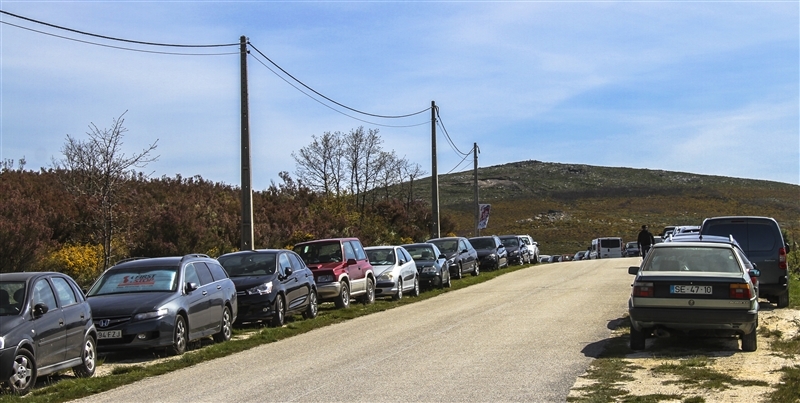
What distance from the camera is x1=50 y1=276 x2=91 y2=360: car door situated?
40.8 ft

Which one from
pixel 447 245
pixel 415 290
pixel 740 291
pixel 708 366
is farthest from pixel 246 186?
pixel 447 245

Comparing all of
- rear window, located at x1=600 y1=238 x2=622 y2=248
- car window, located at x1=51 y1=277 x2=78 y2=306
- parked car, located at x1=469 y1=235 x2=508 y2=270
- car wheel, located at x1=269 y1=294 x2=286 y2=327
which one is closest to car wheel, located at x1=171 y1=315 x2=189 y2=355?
car window, located at x1=51 y1=277 x2=78 y2=306

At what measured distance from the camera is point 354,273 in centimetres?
2392

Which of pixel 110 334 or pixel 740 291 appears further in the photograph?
pixel 110 334

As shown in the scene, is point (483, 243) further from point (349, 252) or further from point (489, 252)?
point (349, 252)

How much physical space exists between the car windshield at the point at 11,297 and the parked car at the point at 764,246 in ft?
43.8

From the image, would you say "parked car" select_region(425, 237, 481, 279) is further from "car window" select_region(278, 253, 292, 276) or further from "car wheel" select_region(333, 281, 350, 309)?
"car window" select_region(278, 253, 292, 276)

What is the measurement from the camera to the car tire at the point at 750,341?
43.0ft

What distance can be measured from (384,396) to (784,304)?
12.4 metres

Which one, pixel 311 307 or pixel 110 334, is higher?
pixel 110 334

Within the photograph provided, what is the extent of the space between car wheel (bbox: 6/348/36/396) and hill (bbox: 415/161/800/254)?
249 ft

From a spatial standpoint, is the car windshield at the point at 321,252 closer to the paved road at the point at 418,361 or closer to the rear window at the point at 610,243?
the paved road at the point at 418,361

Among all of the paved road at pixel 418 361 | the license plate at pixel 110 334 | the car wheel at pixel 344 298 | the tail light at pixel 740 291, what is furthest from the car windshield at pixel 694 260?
the car wheel at pixel 344 298

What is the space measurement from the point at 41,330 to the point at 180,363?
257cm
